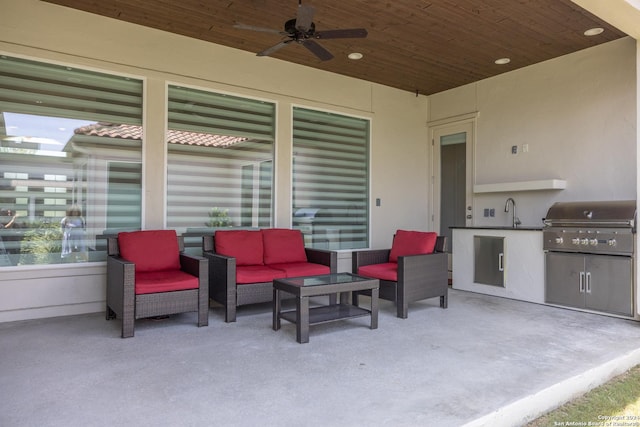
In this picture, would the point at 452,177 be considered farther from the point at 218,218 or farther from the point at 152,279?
the point at 152,279

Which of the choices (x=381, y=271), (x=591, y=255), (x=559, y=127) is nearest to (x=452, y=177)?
(x=559, y=127)

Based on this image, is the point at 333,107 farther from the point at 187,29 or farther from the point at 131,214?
the point at 131,214

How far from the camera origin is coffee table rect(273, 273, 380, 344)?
11.0ft

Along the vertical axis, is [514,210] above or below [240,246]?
above

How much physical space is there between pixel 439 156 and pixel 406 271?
3523 mm

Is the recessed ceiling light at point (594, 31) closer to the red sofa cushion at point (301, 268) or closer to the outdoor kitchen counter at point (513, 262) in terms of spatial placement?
the outdoor kitchen counter at point (513, 262)

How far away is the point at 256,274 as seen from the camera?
419 cm

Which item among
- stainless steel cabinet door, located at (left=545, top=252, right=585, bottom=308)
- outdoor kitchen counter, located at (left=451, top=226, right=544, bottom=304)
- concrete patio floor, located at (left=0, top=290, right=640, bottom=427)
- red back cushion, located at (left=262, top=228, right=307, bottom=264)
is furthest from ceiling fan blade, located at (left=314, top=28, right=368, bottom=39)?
stainless steel cabinet door, located at (left=545, top=252, right=585, bottom=308)

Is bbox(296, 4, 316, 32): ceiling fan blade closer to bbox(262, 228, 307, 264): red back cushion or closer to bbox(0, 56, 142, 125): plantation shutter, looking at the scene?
bbox(0, 56, 142, 125): plantation shutter

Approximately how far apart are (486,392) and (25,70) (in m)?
4.87

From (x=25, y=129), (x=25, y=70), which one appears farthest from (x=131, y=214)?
(x=25, y=70)

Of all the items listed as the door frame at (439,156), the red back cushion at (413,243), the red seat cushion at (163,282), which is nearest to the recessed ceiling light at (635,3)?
the red back cushion at (413,243)

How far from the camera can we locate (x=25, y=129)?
4.08m

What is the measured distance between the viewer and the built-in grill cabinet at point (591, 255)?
424 centimetres
